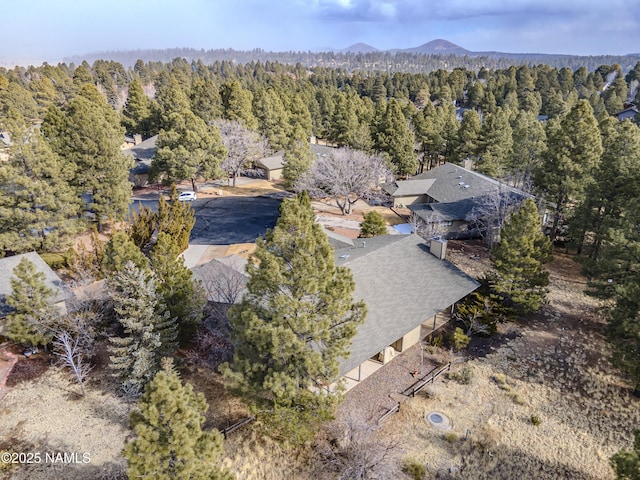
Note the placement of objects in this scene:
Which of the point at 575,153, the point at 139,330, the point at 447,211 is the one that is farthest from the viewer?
the point at 447,211

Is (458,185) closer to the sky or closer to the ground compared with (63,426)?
closer to the sky

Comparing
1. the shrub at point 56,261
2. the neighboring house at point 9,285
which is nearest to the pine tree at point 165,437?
the neighboring house at point 9,285

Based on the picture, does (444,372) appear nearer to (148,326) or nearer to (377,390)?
(377,390)

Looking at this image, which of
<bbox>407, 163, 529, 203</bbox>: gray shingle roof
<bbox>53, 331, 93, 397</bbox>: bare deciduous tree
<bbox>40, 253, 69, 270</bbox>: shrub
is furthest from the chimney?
<bbox>40, 253, 69, 270</bbox>: shrub

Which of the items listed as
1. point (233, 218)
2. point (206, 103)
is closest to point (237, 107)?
point (206, 103)

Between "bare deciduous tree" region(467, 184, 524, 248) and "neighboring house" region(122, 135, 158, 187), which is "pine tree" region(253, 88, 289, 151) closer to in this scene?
A: "neighboring house" region(122, 135, 158, 187)

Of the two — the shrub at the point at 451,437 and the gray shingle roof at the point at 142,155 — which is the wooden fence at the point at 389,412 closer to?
the shrub at the point at 451,437

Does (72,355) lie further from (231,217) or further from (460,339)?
(231,217)
